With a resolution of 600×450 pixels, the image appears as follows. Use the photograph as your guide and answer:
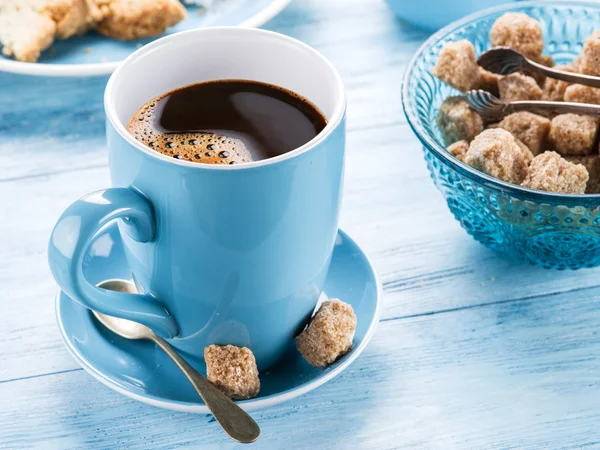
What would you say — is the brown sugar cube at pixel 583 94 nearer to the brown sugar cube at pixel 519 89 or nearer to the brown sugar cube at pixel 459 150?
the brown sugar cube at pixel 519 89

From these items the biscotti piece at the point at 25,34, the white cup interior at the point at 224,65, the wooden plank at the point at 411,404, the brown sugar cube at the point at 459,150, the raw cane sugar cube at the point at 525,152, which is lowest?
the wooden plank at the point at 411,404

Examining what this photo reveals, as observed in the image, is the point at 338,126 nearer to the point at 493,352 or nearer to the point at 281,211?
the point at 281,211

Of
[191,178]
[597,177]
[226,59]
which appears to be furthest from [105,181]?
[597,177]

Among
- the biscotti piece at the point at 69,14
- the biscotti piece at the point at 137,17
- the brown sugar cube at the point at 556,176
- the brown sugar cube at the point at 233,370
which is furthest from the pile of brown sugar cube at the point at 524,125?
the biscotti piece at the point at 69,14

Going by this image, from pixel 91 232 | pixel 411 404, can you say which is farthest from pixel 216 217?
pixel 411 404

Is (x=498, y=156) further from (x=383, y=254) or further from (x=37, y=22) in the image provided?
(x=37, y=22)

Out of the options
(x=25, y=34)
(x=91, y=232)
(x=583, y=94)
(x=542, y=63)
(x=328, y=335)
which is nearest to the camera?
(x=91, y=232)

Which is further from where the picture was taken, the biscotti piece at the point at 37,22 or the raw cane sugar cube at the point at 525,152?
the biscotti piece at the point at 37,22
